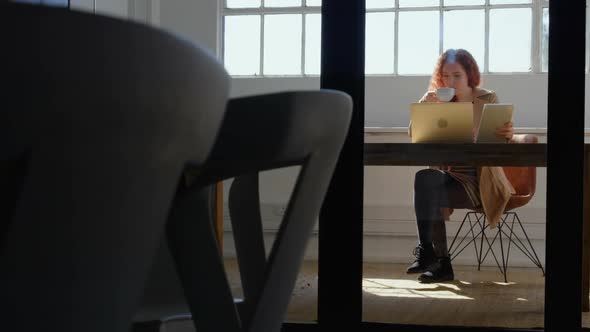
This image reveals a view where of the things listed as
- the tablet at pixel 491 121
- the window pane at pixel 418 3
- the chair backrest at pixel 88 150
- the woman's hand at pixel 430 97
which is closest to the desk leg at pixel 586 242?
the tablet at pixel 491 121

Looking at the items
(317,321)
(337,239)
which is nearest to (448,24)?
(337,239)

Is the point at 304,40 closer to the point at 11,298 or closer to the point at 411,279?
the point at 411,279

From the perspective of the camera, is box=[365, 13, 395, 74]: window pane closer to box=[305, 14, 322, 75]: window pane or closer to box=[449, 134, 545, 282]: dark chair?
box=[305, 14, 322, 75]: window pane

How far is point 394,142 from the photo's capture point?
249cm

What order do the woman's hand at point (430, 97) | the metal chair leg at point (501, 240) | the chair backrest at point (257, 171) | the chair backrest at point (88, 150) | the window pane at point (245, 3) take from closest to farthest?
the chair backrest at point (88, 150), the chair backrest at point (257, 171), the metal chair leg at point (501, 240), the woman's hand at point (430, 97), the window pane at point (245, 3)

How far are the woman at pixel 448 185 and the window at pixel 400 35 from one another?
0.16 feet

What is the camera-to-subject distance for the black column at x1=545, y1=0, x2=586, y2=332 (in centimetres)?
242

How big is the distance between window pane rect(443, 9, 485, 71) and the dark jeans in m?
0.37

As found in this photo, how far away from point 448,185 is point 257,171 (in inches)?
79.8

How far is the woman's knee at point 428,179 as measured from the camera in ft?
8.19

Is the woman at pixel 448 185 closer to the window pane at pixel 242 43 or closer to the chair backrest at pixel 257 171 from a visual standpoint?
the window pane at pixel 242 43

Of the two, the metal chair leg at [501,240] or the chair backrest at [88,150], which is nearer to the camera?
the chair backrest at [88,150]

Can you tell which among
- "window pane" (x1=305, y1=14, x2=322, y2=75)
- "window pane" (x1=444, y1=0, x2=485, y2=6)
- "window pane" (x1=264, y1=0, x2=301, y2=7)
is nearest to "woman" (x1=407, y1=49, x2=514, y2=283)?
"window pane" (x1=444, y1=0, x2=485, y2=6)

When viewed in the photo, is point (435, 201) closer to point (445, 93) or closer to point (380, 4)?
point (445, 93)
